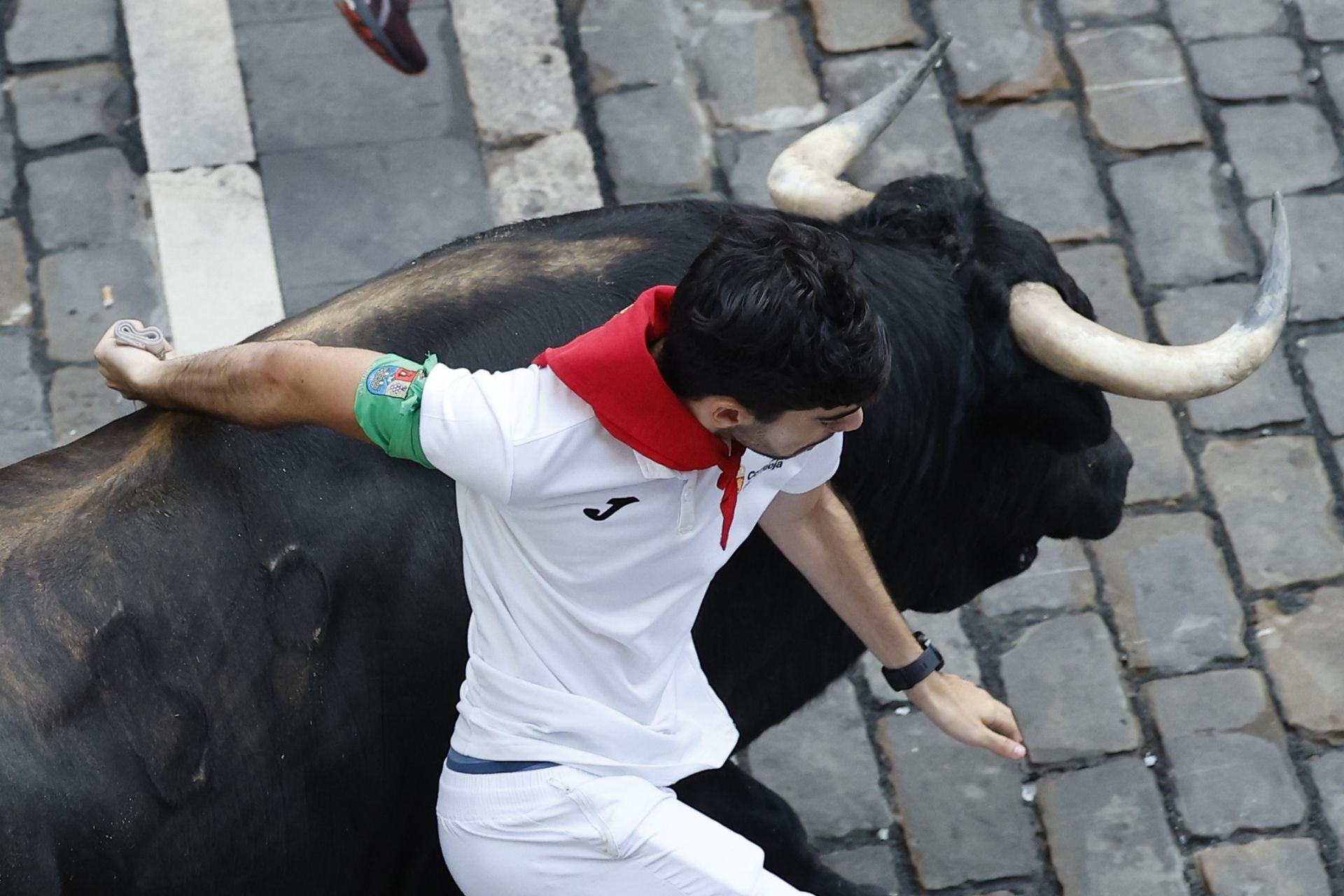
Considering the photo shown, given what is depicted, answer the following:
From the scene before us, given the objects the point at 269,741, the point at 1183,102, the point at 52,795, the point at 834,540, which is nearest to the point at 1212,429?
the point at 1183,102

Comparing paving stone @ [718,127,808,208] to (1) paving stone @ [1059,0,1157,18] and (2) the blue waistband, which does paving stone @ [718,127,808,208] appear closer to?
(1) paving stone @ [1059,0,1157,18]

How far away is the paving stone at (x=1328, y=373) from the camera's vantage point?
535 centimetres

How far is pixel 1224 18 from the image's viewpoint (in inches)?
247

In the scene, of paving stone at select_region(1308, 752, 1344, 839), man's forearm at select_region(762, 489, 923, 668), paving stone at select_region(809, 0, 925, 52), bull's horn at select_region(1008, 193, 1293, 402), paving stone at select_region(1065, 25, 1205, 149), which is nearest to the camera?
man's forearm at select_region(762, 489, 923, 668)

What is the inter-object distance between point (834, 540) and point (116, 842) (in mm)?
1380

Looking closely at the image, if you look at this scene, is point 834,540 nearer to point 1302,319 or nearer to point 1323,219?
point 1302,319

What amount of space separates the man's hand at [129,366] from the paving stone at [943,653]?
91.5 inches

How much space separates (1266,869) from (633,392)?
275cm

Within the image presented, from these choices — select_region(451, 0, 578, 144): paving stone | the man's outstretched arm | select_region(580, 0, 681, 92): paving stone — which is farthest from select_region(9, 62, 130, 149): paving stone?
the man's outstretched arm

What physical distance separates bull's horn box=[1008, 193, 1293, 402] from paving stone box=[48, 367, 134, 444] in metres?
2.98

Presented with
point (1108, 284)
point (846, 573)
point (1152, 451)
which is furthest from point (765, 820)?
point (1108, 284)

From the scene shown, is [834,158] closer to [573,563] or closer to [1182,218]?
[573,563]

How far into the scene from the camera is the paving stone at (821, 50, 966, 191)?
588 centimetres

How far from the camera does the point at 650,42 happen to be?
6.21 meters
